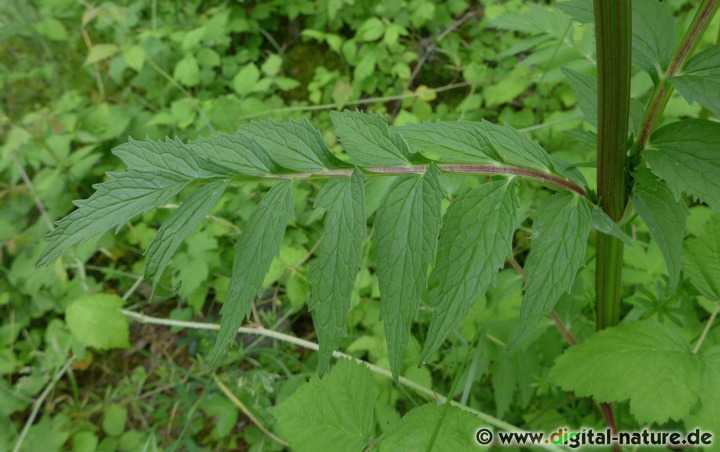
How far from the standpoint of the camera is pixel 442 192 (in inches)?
27.8

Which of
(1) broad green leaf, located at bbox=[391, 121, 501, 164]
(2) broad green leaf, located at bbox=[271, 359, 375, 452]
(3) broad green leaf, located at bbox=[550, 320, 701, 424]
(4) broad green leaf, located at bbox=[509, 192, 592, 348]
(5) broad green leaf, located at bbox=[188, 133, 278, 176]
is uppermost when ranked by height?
(5) broad green leaf, located at bbox=[188, 133, 278, 176]

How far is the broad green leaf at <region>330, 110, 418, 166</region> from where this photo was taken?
0.77 meters

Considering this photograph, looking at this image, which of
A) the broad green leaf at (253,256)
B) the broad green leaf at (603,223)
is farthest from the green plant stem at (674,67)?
the broad green leaf at (253,256)

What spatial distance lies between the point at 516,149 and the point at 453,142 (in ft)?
0.36

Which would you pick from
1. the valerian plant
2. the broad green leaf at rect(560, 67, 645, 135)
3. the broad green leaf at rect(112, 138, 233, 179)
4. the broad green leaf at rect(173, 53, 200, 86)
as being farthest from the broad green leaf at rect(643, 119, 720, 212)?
the broad green leaf at rect(173, 53, 200, 86)

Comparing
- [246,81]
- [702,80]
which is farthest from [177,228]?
[246,81]

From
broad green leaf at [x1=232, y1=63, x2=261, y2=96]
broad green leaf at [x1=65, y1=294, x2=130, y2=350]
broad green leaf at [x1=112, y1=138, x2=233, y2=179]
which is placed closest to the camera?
broad green leaf at [x1=112, y1=138, x2=233, y2=179]

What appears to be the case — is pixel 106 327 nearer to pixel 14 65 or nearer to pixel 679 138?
pixel 679 138

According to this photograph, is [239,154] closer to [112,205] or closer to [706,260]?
[112,205]

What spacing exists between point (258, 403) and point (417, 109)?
5.02ft

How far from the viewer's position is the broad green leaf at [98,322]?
5.77ft

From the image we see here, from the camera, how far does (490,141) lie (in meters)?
0.77

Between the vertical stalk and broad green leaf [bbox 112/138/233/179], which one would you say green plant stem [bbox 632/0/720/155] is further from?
broad green leaf [bbox 112/138/233/179]

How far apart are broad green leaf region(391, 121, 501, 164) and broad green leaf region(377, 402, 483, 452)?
51 cm
